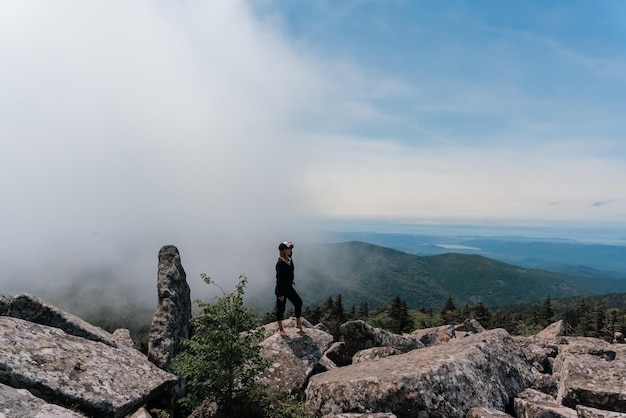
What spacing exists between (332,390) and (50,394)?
7.14m

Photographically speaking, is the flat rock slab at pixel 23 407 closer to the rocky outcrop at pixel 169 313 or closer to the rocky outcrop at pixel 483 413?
the rocky outcrop at pixel 169 313

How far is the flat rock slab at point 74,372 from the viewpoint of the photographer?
899 centimetres

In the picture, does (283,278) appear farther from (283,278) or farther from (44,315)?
(44,315)

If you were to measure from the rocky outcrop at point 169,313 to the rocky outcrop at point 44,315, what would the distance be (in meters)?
2.66

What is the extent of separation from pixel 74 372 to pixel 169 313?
7132 millimetres

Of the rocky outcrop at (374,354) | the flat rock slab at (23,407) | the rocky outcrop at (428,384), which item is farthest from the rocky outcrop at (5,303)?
the rocky outcrop at (374,354)

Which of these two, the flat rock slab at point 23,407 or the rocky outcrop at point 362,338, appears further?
the rocky outcrop at point 362,338

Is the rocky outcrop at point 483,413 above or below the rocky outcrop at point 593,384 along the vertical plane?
below

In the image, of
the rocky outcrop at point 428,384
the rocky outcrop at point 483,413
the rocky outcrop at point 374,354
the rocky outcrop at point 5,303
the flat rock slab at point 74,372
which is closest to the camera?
the flat rock slab at point 74,372

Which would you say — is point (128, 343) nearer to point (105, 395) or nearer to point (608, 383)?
point (105, 395)

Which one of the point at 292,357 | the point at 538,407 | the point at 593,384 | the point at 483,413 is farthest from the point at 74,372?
the point at 593,384

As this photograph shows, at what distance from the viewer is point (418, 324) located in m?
127

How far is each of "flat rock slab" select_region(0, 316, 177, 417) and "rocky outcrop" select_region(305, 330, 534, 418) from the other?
504 cm

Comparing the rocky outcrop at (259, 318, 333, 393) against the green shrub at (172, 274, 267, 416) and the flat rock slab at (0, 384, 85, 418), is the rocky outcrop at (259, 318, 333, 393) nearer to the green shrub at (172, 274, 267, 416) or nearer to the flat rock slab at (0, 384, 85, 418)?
the green shrub at (172, 274, 267, 416)
